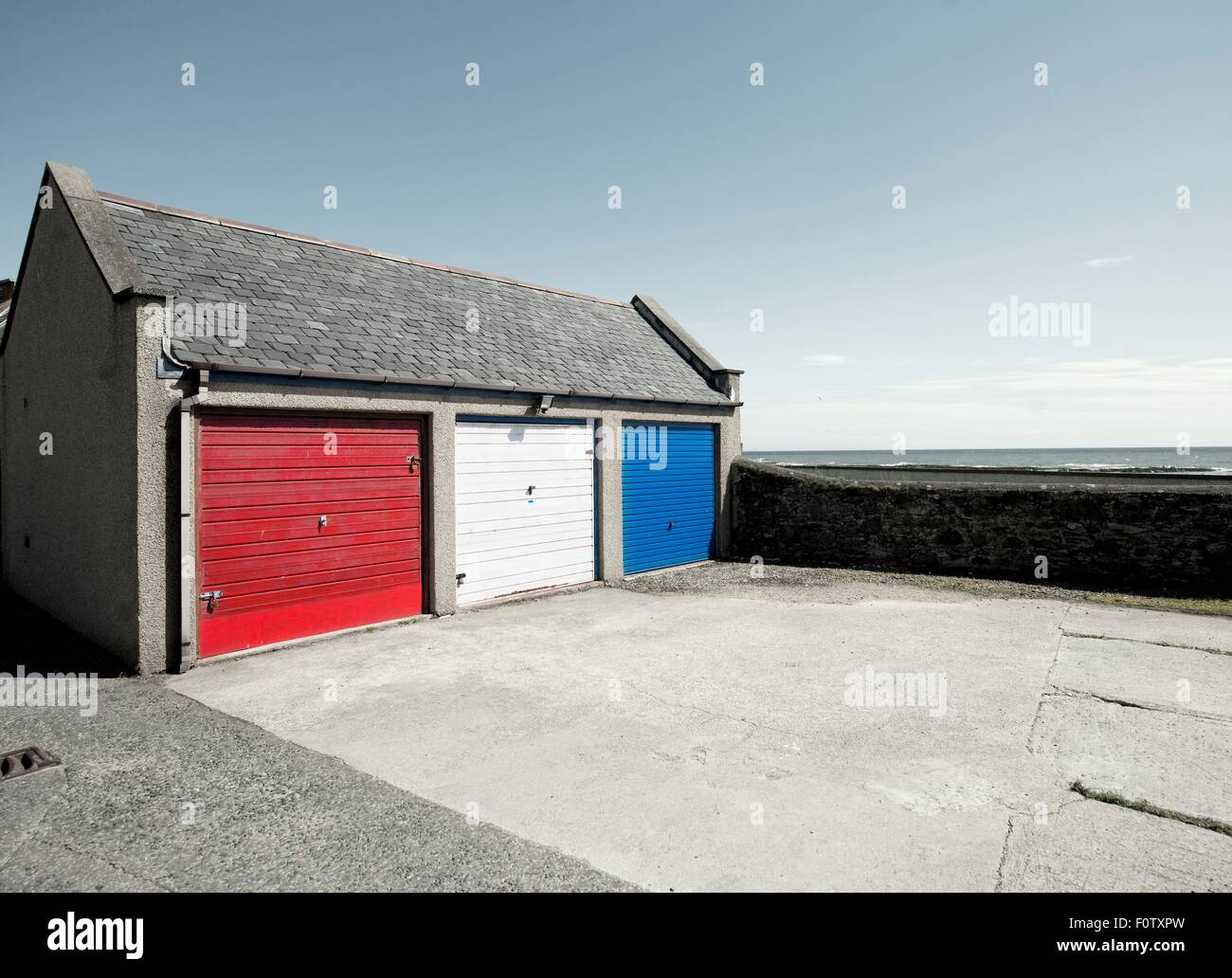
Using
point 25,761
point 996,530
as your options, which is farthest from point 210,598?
point 996,530

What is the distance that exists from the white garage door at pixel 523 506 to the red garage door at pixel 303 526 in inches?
34.0

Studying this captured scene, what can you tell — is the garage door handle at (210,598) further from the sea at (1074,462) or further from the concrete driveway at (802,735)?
the sea at (1074,462)

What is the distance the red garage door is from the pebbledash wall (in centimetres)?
816

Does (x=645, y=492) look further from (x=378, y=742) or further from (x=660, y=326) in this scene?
(x=378, y=742)

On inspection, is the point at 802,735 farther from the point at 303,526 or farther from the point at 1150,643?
the point at 303,526

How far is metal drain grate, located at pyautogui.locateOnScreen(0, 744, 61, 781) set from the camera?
196 inches

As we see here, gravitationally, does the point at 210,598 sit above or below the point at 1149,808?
above

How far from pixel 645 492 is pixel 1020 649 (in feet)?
23.0

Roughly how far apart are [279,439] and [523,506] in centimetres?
399

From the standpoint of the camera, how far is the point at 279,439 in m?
8.36

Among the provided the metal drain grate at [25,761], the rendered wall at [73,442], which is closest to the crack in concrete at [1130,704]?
the metal drain grate at [25,761]

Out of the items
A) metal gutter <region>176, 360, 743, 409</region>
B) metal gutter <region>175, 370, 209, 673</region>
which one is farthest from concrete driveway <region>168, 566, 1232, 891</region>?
metal gutter <region>176, 360, 743, 409</region>

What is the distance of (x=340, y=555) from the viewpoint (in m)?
8.95
